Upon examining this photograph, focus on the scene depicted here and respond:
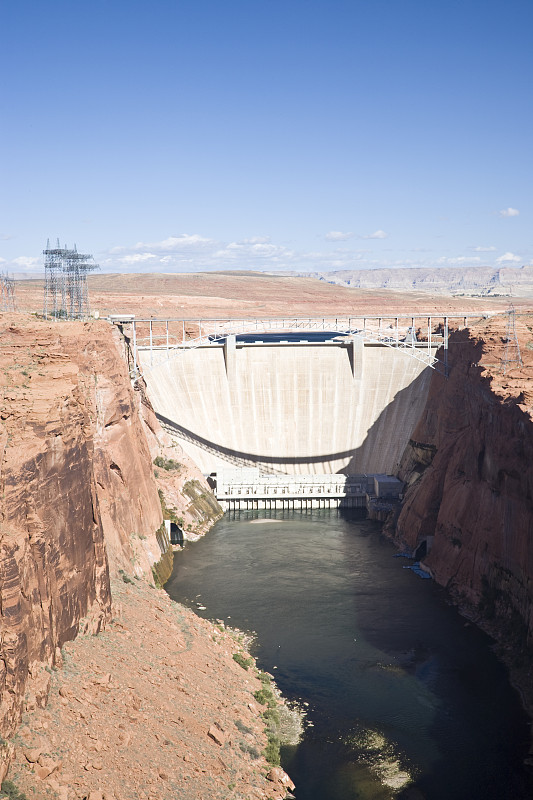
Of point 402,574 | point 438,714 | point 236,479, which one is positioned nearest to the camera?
point 438,714

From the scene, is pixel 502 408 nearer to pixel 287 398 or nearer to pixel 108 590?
pixel 108 590

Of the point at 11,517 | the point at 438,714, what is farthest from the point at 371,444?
the point at 11,517

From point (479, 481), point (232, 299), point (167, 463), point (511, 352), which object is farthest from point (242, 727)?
point (232, 299)

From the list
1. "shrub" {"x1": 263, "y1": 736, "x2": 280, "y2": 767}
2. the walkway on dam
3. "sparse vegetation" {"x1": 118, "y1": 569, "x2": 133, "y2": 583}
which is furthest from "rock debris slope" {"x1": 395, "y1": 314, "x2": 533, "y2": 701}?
"sparse vegetation" {"x1": 118, "y1": 569, "x2": 133, "y2": 583}

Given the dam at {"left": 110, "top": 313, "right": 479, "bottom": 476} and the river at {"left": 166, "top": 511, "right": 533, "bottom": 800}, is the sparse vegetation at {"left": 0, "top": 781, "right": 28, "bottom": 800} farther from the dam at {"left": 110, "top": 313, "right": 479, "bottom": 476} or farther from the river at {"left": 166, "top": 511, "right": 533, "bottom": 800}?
the dam at {"left": 110, "top": 313, "right": 479, "bottom": 476}

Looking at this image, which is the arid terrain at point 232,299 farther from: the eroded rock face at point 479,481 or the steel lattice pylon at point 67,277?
the eroded rock face at point 479,481

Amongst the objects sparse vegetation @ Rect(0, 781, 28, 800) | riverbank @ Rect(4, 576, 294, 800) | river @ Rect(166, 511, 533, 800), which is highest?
sparse vegetation @ Rect(0, 781, 28, 800)

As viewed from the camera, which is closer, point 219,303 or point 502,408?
point 502,408
